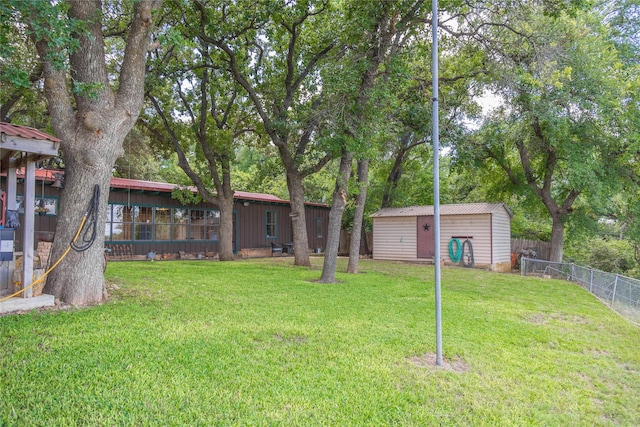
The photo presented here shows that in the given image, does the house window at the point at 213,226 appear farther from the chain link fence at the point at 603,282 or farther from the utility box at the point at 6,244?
the chain link fence at the point at 603,282

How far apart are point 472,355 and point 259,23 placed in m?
10.3

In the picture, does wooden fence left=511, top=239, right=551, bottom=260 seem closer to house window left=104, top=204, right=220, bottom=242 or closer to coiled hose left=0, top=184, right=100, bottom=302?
house window left=104, top=204, right=220, bottom=242

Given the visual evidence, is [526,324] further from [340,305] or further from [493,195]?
[493,195]

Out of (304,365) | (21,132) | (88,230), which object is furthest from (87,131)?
(304,365)

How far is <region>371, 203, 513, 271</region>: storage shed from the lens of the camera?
13.4 m

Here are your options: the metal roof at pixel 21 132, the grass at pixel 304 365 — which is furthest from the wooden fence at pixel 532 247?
the metal roof at pixel 21 132

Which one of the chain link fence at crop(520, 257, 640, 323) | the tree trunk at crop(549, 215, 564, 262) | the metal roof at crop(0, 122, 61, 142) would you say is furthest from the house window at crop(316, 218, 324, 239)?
the metal roof at crop(0, 122, 61, 142)

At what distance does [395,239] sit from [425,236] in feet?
4.48

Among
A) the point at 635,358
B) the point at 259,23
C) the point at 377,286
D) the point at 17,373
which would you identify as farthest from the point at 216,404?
the point at 259,23

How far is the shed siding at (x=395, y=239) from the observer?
15.3 m

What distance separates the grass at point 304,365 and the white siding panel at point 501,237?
7460 mm

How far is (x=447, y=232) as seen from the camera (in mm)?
14469

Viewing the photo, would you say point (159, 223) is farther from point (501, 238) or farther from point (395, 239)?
point (501, 238)

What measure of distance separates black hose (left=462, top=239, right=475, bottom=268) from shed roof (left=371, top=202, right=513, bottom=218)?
1122 mm
